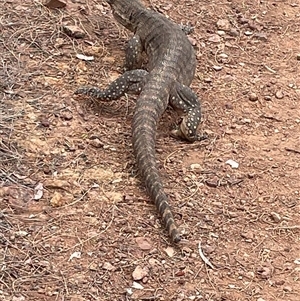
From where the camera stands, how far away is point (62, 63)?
732cm

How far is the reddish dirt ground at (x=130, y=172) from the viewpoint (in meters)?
5.05

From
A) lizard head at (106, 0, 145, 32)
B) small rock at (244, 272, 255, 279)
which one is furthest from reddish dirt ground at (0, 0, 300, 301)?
lizard head at (106, 0, 145, 32)

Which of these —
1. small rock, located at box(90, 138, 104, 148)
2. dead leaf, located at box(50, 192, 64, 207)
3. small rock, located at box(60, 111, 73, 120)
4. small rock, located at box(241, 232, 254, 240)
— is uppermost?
small rock, located at box(241, 232, 254, 240)

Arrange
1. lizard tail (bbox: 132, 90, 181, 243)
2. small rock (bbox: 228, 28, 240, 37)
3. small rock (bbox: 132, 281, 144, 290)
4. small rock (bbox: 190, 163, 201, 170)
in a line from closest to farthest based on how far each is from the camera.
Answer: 1. small rock (bbox: 132, 281, 144, 290)
2. lizard tail (bbox: 132, 90, 181, 243)
3. small rock (bbox: 190, 163, 201, 170)
4. small rock (bbox: 228, 28, 240, 37)

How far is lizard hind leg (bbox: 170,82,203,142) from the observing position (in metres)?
6.60

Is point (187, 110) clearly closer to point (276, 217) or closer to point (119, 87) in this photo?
point (119, 87)

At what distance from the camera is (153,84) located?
6.78m

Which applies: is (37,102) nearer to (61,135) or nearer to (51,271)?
(61,135)

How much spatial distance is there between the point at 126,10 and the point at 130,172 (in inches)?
97.9

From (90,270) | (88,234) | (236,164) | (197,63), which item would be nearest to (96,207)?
(88,234)

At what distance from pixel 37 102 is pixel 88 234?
5.63 feet

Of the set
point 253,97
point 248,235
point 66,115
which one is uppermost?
point 248,235

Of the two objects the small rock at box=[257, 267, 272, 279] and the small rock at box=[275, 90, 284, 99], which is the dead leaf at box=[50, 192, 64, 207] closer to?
the small rock at box=[257, 267, 272, 279]

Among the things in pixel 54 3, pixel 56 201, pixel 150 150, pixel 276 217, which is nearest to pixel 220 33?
pixel 54 3
